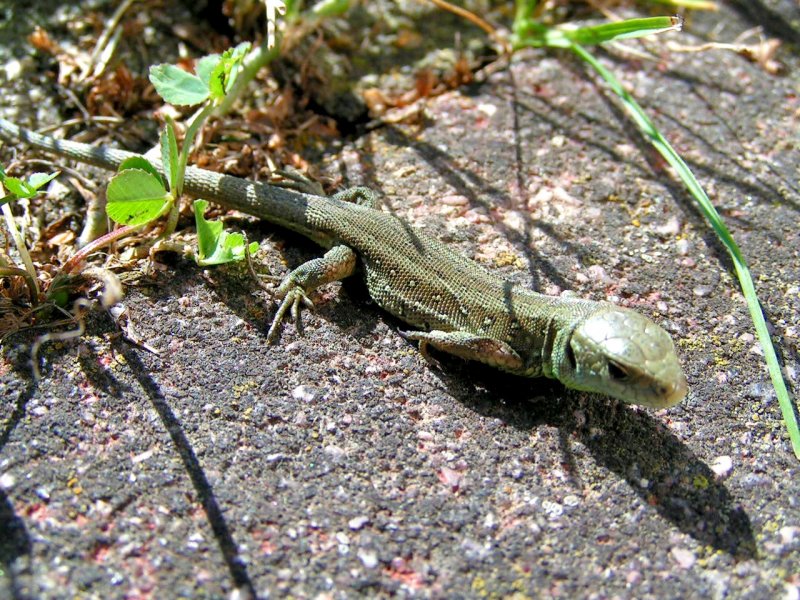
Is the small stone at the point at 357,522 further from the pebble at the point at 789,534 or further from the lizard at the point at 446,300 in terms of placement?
the pebble at the point at 789,534

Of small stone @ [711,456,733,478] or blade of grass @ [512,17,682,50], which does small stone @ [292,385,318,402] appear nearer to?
small stone @ [711,456,733,478]

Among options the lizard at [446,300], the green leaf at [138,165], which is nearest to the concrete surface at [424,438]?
the lizard at [446,300]

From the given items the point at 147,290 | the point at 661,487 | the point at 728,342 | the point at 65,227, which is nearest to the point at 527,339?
the point at 661,487

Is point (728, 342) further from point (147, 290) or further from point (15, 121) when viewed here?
point (15, 121)

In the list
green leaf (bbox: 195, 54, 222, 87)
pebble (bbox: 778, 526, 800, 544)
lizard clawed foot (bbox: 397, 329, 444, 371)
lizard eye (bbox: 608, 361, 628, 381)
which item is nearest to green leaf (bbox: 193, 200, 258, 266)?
green leaf (bbox: 195, 54, 222, 87)

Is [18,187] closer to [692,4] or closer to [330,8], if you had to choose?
[330,8]

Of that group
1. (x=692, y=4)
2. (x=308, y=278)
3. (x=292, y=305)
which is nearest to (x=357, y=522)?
(x=292, y=305)

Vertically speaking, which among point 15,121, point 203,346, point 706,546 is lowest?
point 706,546
